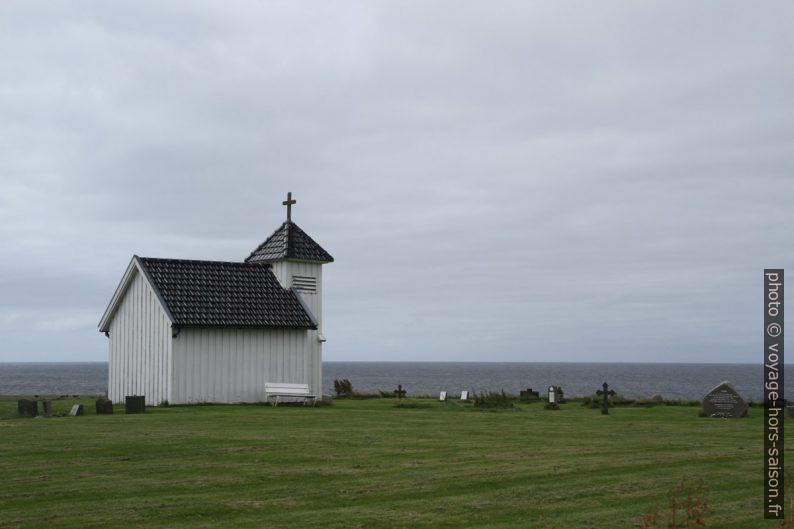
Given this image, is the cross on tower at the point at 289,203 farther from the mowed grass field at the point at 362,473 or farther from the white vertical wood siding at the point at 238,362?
the mowed grass field at the point at 362,473

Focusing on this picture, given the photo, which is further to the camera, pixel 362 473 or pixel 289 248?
pixel 289 248

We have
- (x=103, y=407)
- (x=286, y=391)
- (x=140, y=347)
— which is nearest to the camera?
(x=103, y=407)

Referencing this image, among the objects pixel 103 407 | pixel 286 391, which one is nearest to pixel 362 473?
pixel 103 407

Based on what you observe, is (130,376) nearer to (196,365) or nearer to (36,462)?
(196,365)

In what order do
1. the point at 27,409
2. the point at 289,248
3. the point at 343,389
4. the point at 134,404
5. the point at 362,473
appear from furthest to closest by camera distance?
the point at 343,389
the point at 289,248
the point at 134,404
the point at 27,409
the point at 362,473

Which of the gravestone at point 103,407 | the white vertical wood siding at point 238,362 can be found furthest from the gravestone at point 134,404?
the white vertical wood siding at point 238,362

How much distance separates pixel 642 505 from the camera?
12992 millimetres

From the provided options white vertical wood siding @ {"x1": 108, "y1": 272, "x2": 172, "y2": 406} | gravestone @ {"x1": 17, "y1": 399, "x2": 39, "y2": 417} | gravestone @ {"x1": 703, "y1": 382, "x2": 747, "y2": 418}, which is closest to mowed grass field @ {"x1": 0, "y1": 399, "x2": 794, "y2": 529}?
→ gravestone @ {"x1": 17, "y1": 399, "x2": 39, "y2": 417}

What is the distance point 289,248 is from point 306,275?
139 centimetres

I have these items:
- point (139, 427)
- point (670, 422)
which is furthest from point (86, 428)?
point (670, 422)

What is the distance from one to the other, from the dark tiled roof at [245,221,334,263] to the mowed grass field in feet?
46.7

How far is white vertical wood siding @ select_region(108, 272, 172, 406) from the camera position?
34.6m

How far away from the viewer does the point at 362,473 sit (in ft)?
51.6

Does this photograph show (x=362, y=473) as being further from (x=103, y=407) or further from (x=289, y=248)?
(x=289, y=248)
